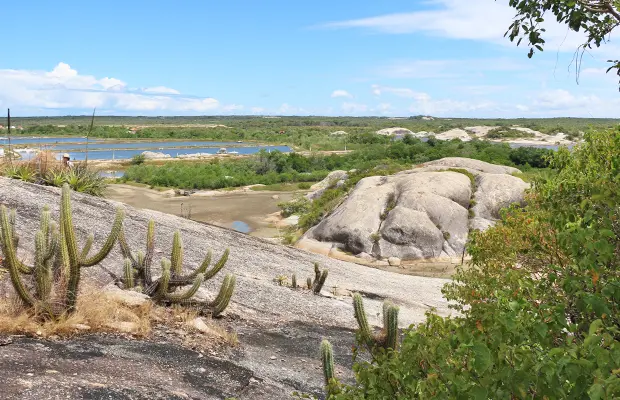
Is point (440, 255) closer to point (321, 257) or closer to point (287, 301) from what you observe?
point (321, 257)

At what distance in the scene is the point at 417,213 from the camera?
98.9 ft

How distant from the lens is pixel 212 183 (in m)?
58.6

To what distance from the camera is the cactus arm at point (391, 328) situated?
779 cm

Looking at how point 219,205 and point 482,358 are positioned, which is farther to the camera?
point 219,205

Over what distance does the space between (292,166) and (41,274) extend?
66.0 meters

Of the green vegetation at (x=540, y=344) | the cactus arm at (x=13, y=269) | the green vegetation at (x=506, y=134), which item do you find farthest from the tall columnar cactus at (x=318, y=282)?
the green vegetation at (x=506, y=134)

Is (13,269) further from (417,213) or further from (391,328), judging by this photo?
(417,213)

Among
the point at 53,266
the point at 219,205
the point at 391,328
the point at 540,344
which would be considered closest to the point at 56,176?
the point at 53,266

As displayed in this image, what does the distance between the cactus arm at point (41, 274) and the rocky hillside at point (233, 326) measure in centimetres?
98

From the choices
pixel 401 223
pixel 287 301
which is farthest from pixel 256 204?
pixel 287 301

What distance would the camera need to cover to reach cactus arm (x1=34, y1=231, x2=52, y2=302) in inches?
350

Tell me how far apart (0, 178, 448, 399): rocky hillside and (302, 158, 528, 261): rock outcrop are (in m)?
7.09

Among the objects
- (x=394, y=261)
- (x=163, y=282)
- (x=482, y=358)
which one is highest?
(x=482, y=358)

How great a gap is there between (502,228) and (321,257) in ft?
34.9
